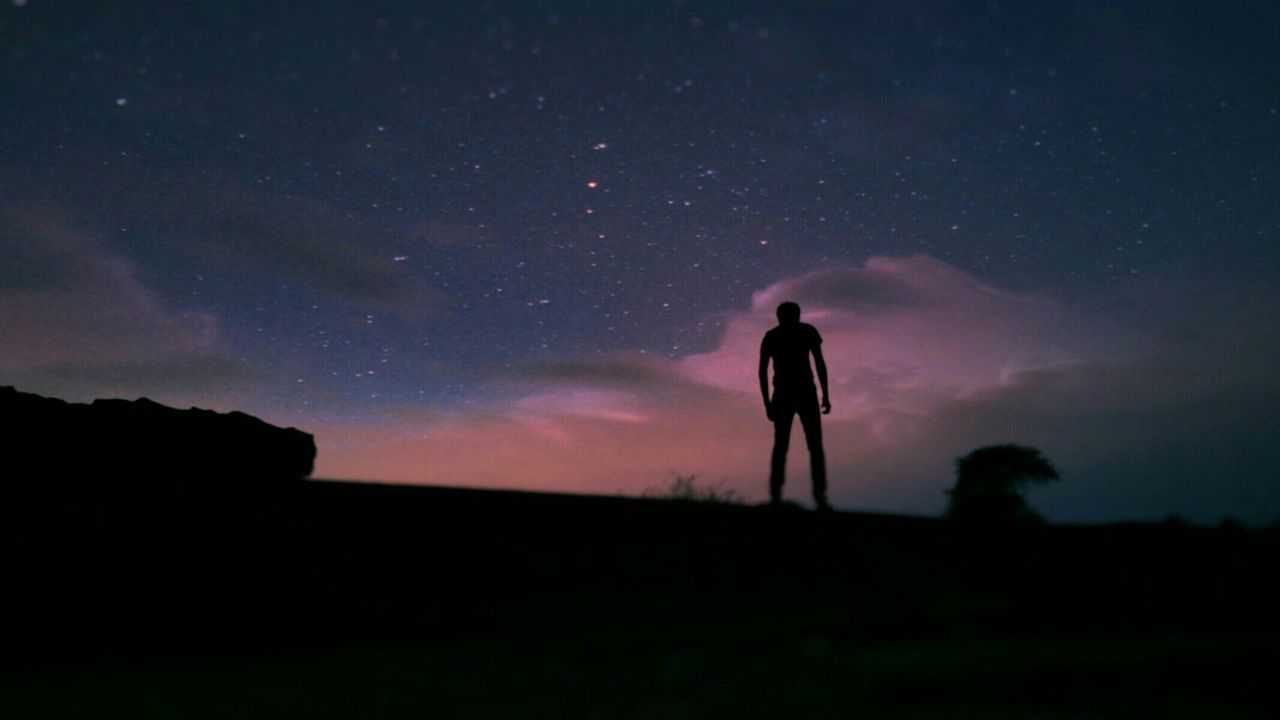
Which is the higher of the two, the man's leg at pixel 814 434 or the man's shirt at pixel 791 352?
the man's shirt at pixel 791 352

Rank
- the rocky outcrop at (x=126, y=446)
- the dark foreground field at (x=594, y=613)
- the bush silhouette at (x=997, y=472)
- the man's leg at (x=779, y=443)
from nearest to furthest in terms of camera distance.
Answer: the dark foreground field at (x=594, y=613) < the rocky outcrop at (x=126, y=446) < the man's leg at (x=779, y=443) < the bush silhouette at (x=997, y=472)

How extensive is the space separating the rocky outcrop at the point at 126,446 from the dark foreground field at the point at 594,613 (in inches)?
6.3

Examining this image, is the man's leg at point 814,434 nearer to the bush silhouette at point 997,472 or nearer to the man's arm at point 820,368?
the man's arm at point 820,368

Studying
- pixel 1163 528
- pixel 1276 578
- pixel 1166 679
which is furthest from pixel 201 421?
pixel 1276 578

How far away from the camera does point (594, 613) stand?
459 cm

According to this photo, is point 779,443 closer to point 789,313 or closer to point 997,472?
point 789,313

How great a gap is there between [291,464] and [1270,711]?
4788 mm

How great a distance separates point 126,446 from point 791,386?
4.80m

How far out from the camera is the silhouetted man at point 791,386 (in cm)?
740

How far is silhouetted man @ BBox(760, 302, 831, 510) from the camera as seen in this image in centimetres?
Answer: 740

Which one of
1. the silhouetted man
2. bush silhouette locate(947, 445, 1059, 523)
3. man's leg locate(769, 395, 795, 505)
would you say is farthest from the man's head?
bush silhouette locate(947, 445, 1059, 523)

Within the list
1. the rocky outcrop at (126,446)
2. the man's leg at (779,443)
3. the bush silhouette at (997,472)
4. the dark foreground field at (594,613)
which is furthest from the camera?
the bush silhouette at (997,472)

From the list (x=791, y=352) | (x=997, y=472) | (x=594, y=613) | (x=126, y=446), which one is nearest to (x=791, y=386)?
(x=791, y=352)

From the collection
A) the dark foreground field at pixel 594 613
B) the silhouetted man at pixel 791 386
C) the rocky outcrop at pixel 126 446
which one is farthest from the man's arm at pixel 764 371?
the rocky outcrop at pixel 126 446
